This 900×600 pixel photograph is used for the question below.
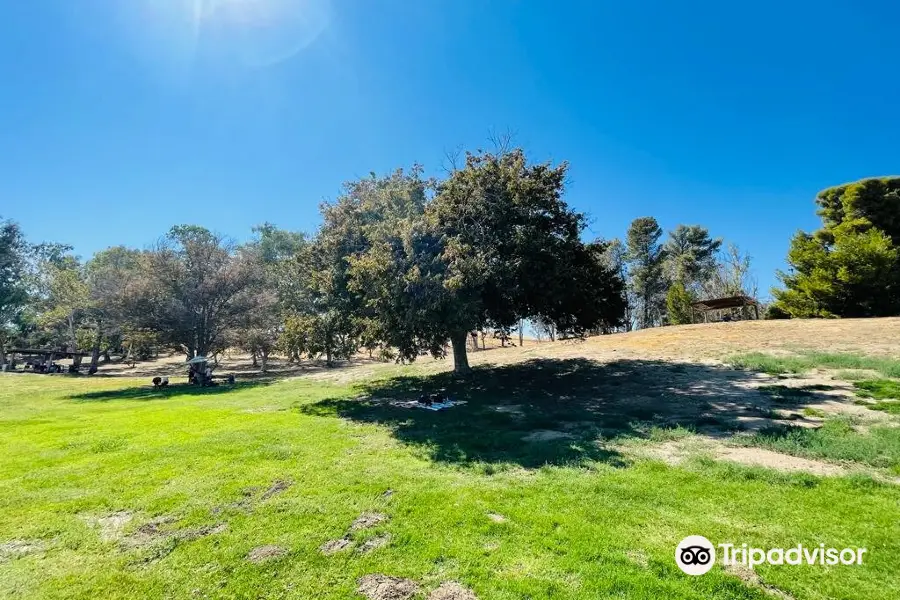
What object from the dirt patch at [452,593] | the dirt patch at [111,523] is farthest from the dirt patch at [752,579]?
the dirt patch at [111,523]

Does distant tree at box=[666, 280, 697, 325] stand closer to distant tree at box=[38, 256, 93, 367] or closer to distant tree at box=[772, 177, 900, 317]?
distant tree at box=[772, 177, 900, 317]

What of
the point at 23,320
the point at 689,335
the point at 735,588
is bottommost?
the point at 735,588

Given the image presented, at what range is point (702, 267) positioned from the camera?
5278 centimetres

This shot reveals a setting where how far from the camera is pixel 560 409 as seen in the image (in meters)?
11.3

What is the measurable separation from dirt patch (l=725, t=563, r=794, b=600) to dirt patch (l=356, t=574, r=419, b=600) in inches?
117

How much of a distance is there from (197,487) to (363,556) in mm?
3726

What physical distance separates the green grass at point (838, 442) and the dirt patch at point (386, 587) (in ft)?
22.7

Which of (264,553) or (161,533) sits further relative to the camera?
(161,533)

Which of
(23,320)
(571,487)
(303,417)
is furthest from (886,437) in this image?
(23,320)

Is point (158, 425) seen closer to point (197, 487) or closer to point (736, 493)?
point (197, 487)

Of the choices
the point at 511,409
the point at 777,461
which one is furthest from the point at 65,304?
the point at 777,461

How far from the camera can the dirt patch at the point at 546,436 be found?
27.8 ft

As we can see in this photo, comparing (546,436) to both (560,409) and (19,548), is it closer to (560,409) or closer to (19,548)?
(560,409)

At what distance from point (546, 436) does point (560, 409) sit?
275 cm
